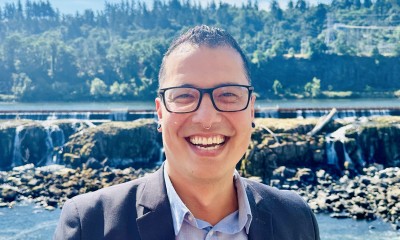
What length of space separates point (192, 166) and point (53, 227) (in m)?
14.8

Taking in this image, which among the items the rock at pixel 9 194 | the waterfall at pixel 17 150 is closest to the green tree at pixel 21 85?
the waterfall at pixel 17 150

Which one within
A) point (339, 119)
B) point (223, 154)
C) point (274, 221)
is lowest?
point (339, 119)

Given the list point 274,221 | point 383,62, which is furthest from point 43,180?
point 383,62

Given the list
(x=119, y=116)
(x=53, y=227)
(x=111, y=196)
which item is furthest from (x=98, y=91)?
(x=111, y=196)

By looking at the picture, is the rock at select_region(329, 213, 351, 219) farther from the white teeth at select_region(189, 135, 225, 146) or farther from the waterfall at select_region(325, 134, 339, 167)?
the white teeth at select_region(189, 135, 225, 146)

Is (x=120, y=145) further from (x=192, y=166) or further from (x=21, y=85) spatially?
(x=21, y=85)

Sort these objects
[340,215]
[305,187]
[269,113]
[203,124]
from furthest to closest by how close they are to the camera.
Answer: [269,113]
[305,187]
[340,215]
[203,124]

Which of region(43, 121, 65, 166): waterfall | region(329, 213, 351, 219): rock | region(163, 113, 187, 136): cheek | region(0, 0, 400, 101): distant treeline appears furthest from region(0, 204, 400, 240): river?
region(0, 0, 400, 101): distant treeline

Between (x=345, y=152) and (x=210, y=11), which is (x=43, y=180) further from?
(x=210, y=11)

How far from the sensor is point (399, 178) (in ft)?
67.8

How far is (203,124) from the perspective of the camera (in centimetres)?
Result: 239

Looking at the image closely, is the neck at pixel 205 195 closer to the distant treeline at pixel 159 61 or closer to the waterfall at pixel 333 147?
the waterfall at pixel 333 147

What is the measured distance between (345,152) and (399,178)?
3.27 metres

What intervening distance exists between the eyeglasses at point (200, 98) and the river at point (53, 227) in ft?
44.2
